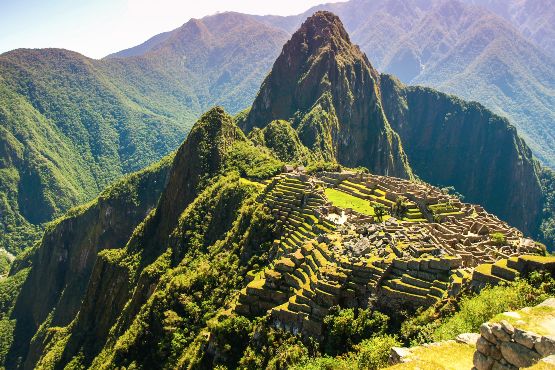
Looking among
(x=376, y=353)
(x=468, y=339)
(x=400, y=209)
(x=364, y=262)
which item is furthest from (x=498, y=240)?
(x=468, y=339)

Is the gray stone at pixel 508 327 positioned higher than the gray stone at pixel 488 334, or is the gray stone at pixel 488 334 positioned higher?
the gray stone at pixel 508 327

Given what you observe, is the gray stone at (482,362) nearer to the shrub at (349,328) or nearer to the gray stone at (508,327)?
the gray stone at (508,327)

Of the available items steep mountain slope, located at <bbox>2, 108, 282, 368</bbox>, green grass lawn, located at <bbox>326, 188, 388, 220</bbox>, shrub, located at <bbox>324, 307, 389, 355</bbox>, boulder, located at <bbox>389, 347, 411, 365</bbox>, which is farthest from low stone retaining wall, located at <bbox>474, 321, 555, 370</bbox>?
green grass lawn, located at <bbox>326, 188, 388, 220</bbox>

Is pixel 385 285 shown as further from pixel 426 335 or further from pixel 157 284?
pixel 157 284

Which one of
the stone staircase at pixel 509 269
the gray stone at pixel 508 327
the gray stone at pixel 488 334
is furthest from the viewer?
the stone staircase at pixel 509 269

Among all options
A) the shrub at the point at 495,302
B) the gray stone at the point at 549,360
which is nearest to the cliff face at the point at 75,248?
the shrub at the point at 495,302

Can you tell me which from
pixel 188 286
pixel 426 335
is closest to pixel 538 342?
pixel 426 335

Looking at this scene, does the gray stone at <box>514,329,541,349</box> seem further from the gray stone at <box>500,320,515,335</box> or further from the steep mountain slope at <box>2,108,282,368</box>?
the steep mountain slope at <box>2,108,282,368</box>

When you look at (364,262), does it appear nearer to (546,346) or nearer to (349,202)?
(546,346)
